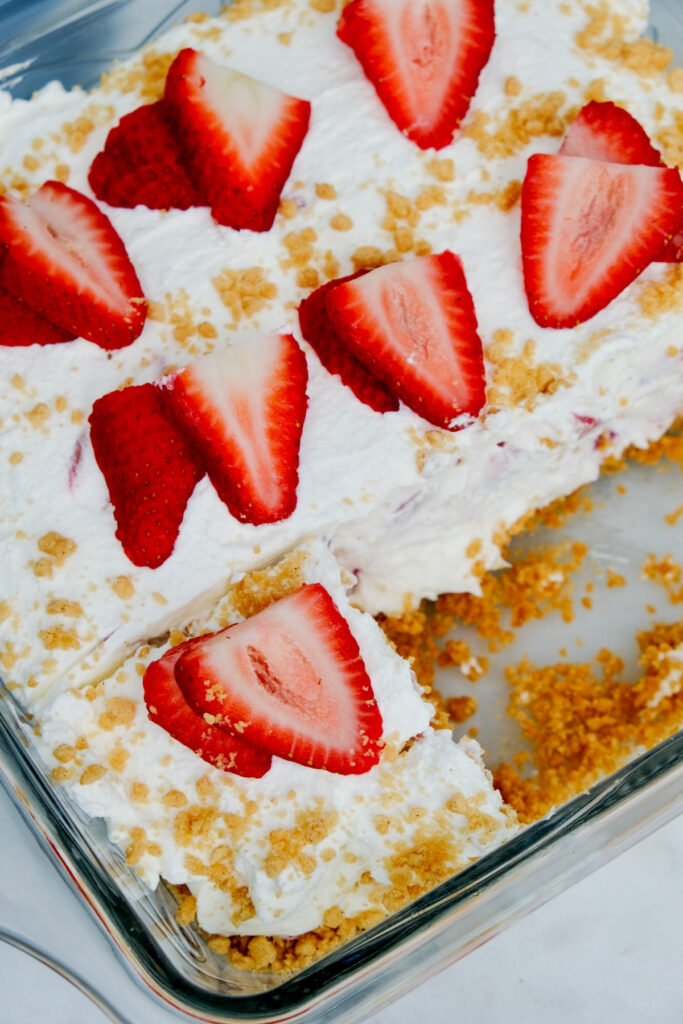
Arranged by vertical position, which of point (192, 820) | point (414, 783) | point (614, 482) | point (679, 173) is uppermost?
point (679, 173)

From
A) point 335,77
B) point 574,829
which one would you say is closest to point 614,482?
point 574,829

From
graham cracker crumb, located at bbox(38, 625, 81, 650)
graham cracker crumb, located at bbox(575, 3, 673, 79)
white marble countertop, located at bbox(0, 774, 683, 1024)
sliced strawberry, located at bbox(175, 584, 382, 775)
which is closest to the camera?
sliced strawberry, located at bbox(175, 584, 382, 775)

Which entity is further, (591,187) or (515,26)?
(515,26)

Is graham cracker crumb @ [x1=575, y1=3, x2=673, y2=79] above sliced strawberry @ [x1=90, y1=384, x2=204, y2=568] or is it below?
above

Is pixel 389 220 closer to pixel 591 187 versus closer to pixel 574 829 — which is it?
pixel 591 187

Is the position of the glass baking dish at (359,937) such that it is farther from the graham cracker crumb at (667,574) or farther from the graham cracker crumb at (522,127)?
the graham cracker crumb at (522,127)

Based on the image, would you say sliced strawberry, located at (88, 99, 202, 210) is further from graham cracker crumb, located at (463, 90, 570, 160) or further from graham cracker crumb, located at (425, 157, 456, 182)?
→ graham cracker crumb, located at (463, 90, 570, 160)

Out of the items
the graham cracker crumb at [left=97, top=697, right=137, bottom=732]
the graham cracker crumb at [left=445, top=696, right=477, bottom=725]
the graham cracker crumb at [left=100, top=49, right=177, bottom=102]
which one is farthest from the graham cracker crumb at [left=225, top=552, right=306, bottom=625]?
the graham cracker crumb at [left=100, top=49, right=177, bottom=102]

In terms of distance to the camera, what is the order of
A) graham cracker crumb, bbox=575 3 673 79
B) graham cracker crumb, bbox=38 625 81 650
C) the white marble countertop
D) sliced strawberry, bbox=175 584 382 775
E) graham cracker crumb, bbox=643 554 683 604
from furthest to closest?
graham cracker crumb, bbox=643 554 683 604 < the white marble countertop < graham cracker crumb, bbox=575 3 673 79 < graham cracker crumb, bbox=38 625 81 650 < sliced strawberry, bbox=175 584 382 775
